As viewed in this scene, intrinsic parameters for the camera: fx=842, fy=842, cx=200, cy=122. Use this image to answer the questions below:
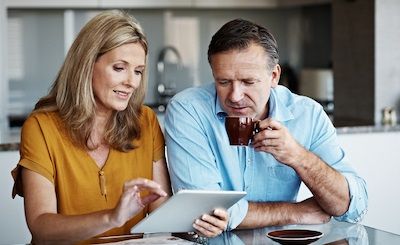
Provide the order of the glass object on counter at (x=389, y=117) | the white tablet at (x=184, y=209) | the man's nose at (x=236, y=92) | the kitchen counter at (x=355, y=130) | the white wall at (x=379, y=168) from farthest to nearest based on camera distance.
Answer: the glass object on counter at (x=389, y=117)
the white wall at (x=379, y=168)
the kitchen counter at (x=355, y=130)
the man's nose at (x=236, y=92)
the white tablet at (x=184, y=209)

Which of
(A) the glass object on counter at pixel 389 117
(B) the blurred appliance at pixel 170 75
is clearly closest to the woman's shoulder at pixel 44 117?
(A) the glass object on counter at pixel 389 117

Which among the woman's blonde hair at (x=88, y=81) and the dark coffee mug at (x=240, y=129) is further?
the woman's blonde hair at (x=88, y=81)

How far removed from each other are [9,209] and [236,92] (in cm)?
174

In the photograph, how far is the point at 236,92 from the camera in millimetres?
2486

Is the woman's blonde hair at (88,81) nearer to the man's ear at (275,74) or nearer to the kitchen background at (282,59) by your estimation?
the man's ear at (275,74)

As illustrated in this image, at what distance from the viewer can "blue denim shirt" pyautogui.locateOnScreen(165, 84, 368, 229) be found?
258cm

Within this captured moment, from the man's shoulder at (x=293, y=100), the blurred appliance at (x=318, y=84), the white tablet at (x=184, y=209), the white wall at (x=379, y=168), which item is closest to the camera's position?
the white tablet at (x=184, y=209)

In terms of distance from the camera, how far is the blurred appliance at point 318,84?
657 centimetres

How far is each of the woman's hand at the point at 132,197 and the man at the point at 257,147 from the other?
1.08 feet

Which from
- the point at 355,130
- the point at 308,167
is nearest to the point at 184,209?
the point at 308,167

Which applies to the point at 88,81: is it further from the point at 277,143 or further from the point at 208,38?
the point at 208,38

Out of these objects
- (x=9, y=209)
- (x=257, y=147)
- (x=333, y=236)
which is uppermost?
(x=257, y=147)

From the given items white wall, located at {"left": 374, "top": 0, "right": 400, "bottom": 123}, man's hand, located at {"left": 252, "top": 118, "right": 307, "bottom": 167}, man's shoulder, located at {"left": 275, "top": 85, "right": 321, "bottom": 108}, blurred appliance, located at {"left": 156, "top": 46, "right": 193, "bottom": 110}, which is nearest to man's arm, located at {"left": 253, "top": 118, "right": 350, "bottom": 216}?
man's hand, located at {"left": 252, "top": 118, "right": 307, "bottom": 167}

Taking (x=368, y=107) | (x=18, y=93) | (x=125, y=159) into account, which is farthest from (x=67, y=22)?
(x=125, y=159)
